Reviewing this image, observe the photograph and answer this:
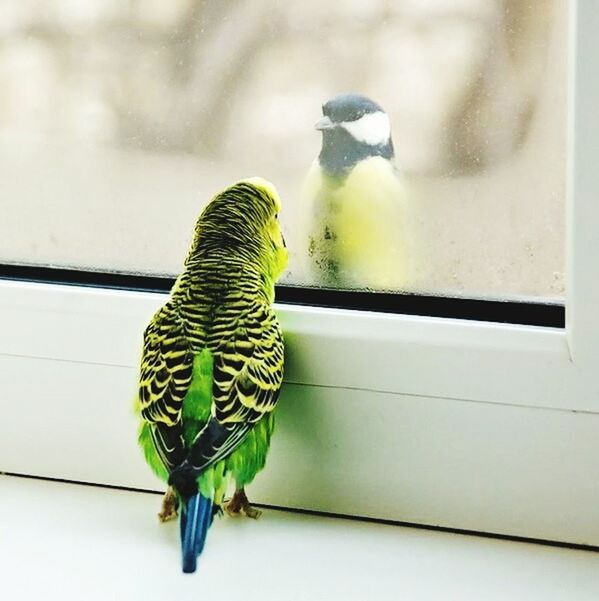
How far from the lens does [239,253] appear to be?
652mm

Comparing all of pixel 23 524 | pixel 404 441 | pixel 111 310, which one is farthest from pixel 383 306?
pixel 23 524

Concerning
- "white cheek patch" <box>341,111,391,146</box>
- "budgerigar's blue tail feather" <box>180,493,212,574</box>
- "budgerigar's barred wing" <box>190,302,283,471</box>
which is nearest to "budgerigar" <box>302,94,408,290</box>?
"white cheek patch" <box>341,111,391,146</box>

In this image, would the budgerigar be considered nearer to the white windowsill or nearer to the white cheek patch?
the white cheek patch

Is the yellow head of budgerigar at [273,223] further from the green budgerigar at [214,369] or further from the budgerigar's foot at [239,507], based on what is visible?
the budgerigar's foot at [239,507]

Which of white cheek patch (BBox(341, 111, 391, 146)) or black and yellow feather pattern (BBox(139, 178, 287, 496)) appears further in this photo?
white cheek patch (BBox(341, 111, 391, 146))

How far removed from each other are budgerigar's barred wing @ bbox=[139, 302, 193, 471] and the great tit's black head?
0.73ft

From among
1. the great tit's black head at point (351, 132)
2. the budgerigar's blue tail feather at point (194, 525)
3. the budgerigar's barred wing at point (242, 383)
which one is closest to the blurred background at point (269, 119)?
the great tit's black head at point (351, 132)

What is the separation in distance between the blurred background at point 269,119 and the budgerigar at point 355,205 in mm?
12

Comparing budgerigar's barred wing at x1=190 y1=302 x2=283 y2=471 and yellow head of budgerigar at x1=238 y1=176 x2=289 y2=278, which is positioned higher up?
yellow head of budgerigar at x1=238 y1=176 x2=289 y2=278

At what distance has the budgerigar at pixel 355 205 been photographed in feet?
2.34

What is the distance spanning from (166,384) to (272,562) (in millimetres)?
148

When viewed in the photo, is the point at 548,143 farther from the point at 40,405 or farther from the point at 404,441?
the point at 40,405

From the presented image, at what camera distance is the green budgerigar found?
0.58m

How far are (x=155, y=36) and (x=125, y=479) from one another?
1.25 feet
